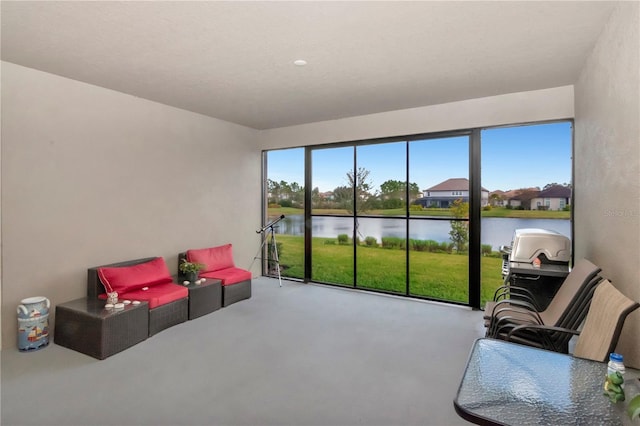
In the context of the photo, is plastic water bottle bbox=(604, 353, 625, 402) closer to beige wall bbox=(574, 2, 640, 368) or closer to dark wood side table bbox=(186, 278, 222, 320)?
beige wall bbox=(574, 2, 640, 368)

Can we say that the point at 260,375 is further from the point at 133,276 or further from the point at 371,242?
the point at 371,242

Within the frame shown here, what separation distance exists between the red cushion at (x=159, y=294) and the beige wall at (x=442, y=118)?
10.9 feet

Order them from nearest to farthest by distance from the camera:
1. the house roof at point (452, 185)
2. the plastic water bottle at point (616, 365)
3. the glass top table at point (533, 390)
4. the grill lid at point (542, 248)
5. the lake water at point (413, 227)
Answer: the glass top table at point (533, 390) < the plastic water bottle at point (616, 365) < the grill lid at point (542, 248) < the lake water at point (413, 227) < the house roof at point (452, 185)

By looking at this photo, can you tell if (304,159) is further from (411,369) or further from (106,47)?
(411,369)

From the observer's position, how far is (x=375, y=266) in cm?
723

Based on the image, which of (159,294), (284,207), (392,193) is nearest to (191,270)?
(159,294)

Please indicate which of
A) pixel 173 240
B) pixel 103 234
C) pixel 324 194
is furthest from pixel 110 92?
pixel 324 194

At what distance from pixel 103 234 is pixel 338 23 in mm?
3643

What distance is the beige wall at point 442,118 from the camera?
13.6ft

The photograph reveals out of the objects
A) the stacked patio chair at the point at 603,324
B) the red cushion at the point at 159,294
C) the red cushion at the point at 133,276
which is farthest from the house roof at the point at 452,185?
the red cushion at the point at 133,276

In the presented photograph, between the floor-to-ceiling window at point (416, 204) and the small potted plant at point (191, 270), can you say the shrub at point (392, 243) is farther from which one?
the small potted plant at point (191, 270)

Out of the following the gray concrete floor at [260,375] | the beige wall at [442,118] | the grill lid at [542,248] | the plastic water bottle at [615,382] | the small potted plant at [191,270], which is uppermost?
the beige wall at [442,118]

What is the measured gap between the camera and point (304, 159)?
614 cm

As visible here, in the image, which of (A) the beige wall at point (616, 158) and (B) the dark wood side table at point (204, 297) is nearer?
(A) the beige wall at point (616, 158)
